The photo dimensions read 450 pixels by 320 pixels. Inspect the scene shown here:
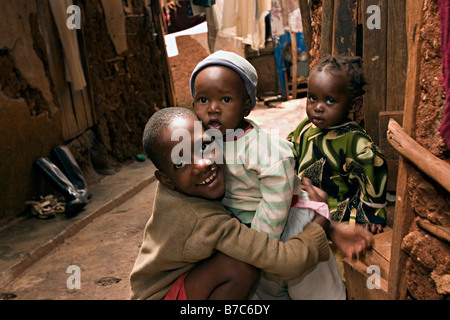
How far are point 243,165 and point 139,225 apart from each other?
2.84 meters

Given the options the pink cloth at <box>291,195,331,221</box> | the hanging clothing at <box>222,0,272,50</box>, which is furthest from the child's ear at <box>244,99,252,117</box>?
the hanging clothing at <box>222,0,272,50</box>

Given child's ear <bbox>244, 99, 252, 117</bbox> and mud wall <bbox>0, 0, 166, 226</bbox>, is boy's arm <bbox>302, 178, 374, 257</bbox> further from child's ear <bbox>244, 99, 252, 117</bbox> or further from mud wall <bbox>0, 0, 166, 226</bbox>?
mud wall <bbox>0, 0, 166, 226</bbox>

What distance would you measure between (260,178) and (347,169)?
855 mm

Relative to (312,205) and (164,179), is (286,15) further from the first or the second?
(164,179)

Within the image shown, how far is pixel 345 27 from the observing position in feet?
8.49

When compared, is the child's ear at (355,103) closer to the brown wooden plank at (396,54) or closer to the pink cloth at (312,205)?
the brown wooden plank at (396,54)

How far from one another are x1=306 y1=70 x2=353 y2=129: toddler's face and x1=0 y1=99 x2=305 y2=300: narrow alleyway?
1.76 m

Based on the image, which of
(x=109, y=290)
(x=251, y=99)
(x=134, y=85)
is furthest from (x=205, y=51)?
(x=251, y=99)

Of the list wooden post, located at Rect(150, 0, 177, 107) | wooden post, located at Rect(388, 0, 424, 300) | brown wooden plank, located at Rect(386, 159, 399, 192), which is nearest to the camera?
wooden post, located at Rect(388, 0, 424, 300)

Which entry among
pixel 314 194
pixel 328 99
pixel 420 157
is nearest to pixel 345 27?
pixel 328 99

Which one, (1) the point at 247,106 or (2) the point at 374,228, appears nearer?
(1) the point at 247,106

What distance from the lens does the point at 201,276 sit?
1.61 m

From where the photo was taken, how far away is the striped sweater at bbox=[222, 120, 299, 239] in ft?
5.12
